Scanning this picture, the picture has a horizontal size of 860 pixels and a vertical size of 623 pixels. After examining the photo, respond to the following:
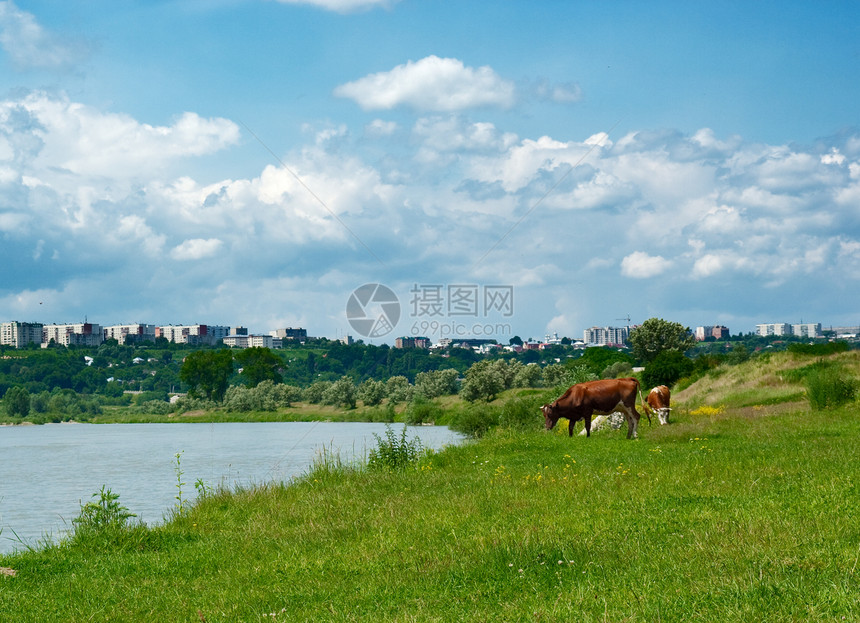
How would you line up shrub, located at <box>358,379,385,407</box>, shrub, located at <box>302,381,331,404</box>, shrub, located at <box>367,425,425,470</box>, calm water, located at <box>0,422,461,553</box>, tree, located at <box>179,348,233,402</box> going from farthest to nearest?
tree, located at <box>179,348,233,402</box>, shrub, located at <box>302,381,331,404</box>, shrub, located at <box>358,379,385,407</box>, calm water, located at <box>0,422,461,553</box>, shrub, located at <box>367,425,425,470</box>

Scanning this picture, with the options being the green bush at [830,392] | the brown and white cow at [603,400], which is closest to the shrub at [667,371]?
the green bush at [830,392]

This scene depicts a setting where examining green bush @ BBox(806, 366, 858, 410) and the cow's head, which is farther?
green bush @ BBox(806, 366, 858, 410)

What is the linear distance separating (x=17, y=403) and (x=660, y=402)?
11758 cm

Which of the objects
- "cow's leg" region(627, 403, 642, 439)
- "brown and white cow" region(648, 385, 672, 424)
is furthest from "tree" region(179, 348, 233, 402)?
"cow's leg" region(627, 403, 642, 439)

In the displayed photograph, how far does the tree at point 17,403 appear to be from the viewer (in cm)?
11988

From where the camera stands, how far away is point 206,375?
125625 millimetres

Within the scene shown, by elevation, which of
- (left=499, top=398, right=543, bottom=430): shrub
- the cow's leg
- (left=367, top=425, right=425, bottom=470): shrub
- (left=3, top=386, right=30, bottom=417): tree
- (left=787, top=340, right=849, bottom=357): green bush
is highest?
(left=787, top=340, right=849, bottom=357): green bush

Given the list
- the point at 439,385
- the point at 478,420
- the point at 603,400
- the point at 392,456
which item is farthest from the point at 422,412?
the point at 392,456

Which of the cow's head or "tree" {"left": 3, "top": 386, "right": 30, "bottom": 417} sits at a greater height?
the cow's head

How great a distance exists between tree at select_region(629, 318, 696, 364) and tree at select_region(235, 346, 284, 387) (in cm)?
6683

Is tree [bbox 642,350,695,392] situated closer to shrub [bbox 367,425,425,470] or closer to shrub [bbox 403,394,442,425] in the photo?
shrub [bbox 403,394,442,425]

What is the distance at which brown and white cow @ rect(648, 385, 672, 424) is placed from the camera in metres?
29.9

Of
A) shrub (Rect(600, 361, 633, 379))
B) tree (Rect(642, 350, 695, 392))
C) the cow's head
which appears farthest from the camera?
shrub (Rect(600, 361, 633, 379))

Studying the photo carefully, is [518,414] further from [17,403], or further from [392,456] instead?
[17,403]
